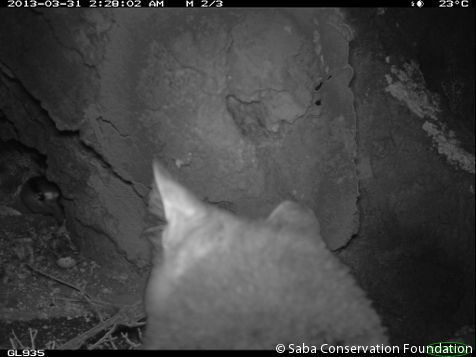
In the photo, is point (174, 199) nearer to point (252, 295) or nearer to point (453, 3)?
point (252, 295)

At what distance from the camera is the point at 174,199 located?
4.58 feet

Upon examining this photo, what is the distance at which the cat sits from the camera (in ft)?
3.44

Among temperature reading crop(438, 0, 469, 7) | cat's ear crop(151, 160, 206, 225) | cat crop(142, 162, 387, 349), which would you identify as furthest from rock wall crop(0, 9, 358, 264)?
temperature reading crop(438, 0, 469, 7)

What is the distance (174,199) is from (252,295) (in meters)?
0.53

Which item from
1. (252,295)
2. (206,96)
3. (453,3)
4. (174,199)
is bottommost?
(252,295)

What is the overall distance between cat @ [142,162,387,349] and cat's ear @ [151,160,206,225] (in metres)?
0.10

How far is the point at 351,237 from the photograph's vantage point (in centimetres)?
143

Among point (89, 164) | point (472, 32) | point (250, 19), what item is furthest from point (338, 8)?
point (89, 164)

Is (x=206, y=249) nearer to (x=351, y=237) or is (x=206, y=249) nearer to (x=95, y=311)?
(x=351, y=237)

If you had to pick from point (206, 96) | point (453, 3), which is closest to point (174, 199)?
point (206, 96)

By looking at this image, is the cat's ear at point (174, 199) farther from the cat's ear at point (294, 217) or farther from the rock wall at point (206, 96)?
the cat's ear at point (294, 217)

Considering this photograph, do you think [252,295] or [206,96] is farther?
[206,96]

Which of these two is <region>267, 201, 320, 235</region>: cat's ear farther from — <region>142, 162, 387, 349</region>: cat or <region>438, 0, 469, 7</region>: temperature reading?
<region>438, 0, 469, 7</region>: temperature reading

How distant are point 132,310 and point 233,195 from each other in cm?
69
